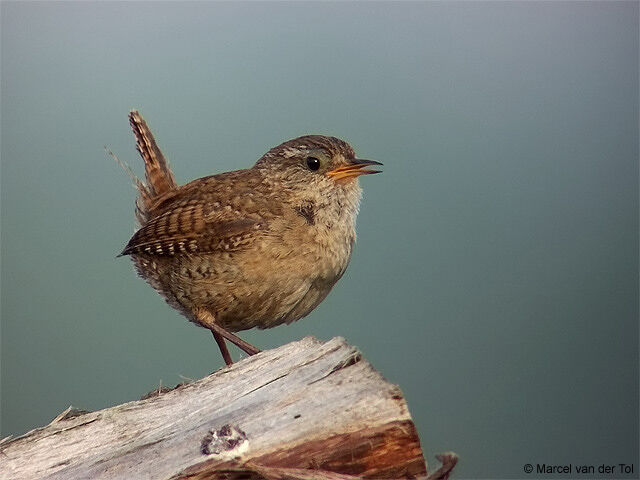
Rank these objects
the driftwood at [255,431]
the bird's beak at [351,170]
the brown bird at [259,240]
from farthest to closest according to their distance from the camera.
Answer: the bird's beak at [351,170]
the brown bird at [259,240]
the driftwood at [255,431]

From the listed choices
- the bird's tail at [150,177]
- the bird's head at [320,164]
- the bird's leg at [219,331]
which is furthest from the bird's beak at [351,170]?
the bird's tail at [150,177]

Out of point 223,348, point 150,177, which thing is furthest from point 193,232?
point 150,177

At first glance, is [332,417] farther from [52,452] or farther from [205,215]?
[205,215]

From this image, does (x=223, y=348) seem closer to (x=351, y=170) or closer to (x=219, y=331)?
(x=219, y=331)

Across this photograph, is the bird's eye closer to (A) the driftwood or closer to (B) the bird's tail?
(B) the bird's tail

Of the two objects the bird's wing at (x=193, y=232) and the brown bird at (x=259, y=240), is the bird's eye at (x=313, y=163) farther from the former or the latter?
the bird's wing at (x=193, y=232)
